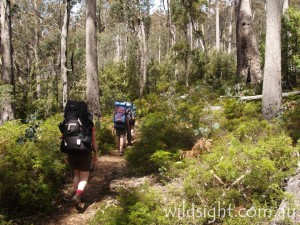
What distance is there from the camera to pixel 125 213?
4195 mm

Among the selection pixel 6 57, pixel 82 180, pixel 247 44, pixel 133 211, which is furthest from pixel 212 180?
pixel 6 57

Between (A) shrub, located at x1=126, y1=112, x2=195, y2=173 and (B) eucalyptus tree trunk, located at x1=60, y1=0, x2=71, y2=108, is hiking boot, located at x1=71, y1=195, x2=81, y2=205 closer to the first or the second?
(A) shrub, located at x1=126, y1=112, x2=195, y2=173

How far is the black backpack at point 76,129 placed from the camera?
15.2 feet

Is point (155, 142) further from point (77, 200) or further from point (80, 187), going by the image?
point (77, 200)

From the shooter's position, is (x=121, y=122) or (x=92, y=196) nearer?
(x=92, y=196)

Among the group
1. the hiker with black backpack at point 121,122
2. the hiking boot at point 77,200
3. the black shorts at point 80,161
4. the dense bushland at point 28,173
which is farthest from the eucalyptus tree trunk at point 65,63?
the hiking boot at point 77,200

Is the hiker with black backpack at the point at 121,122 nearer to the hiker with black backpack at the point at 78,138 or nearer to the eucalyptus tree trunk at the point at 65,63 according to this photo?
the hiker with black backpack at the point at 78,138

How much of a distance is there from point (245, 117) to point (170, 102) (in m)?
3.15

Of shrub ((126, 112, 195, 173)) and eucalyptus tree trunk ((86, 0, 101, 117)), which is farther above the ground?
eucalyptus tree trunk ((86, 0, 101, 117))

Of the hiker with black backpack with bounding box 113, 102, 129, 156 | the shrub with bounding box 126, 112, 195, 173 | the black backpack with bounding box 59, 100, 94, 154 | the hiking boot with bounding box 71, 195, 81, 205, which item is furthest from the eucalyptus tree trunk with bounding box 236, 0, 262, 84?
the hiking boot with bounding box 71, 195, 81, 205

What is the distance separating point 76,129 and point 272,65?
17.5ft

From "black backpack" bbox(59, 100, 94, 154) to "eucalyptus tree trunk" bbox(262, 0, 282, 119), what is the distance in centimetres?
478

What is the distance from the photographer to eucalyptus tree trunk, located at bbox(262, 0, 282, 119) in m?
7.41

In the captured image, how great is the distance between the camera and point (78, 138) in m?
4.65
